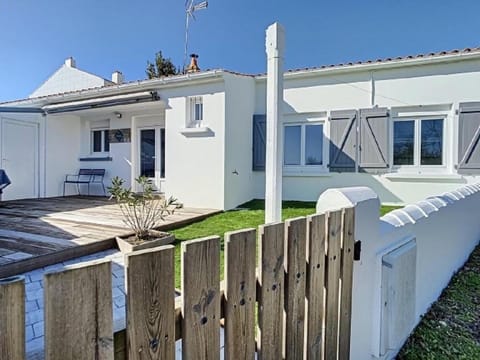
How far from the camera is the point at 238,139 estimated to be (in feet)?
27.8

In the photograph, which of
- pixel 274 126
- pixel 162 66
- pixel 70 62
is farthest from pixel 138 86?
pixel 162 66

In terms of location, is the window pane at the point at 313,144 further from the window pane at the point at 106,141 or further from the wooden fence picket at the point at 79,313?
the wooden fence picket at the point at 79,313

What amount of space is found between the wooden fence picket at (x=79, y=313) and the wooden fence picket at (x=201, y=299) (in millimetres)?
236

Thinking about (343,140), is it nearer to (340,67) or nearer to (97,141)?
(340,67)

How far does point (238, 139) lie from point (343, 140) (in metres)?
2.57

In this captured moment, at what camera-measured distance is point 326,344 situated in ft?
5.50

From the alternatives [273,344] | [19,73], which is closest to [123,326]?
[273,344]

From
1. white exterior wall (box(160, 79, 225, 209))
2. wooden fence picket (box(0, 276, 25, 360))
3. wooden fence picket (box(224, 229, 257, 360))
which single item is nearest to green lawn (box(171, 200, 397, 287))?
white exterior wall (box(160, 79, 225, 209))

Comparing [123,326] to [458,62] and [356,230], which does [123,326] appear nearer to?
[356,230]

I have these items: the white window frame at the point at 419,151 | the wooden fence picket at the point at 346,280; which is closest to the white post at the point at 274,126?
the wooden fence picket at the point at 346,280

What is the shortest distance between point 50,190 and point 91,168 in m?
1.41

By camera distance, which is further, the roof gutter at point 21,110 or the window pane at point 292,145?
the roof gutter at point 21,110

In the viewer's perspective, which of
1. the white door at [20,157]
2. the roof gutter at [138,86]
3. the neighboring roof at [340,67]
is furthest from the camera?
the white door at [20,157]

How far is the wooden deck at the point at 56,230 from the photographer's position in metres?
4.16
